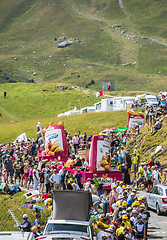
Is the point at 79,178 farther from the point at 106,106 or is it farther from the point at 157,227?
the point at 106,106

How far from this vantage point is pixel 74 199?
15141 mm

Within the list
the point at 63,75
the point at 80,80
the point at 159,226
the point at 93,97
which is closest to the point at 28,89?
the point at 93,97

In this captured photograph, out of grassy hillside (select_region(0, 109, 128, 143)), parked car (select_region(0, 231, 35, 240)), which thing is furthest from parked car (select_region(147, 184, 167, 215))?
grassy hillside (select_region(0, 109, 128, 143))

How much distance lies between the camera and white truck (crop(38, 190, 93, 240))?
12822mm

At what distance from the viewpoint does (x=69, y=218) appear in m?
14.5

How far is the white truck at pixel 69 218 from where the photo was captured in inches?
505

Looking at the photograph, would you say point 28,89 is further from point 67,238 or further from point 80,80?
point 67,238

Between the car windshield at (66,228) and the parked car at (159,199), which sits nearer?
the car windshield at (66,228)

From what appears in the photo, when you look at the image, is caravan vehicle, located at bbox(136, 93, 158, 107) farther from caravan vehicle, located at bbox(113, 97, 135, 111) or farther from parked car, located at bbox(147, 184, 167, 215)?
parked car, located at bbox(147, 184, 167, 215)

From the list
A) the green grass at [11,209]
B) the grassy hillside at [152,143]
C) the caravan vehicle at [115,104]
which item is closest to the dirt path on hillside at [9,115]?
the caravan vehicle at [115,104]

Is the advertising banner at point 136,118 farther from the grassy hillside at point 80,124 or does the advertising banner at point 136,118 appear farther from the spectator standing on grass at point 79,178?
the spectator standing on grass at point 79,178

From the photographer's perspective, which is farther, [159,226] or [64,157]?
[64,157]

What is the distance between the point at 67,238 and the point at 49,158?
16.8 metres

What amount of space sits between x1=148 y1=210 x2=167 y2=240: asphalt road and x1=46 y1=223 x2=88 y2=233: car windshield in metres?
4.11
